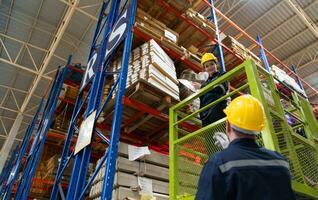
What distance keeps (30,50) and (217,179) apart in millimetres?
14213

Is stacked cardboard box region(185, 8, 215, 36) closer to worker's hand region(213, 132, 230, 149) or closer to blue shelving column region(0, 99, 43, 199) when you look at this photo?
worker's hand region(213, 132, 230, 149)

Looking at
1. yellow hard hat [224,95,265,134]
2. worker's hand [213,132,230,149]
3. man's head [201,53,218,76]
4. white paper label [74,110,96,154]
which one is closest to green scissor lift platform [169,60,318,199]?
worker's hand [213,132,230,149]

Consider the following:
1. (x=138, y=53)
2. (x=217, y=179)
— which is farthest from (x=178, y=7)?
(x=217, y=179)

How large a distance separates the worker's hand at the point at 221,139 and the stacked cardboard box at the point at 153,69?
1.56m

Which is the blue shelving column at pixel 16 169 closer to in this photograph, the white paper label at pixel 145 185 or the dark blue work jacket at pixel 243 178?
the white paper label at pixel 145 185

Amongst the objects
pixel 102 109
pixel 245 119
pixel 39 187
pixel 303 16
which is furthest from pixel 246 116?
pixel 303 16

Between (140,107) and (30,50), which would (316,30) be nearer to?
(140,107)

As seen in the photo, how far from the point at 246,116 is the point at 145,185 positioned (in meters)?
2.49

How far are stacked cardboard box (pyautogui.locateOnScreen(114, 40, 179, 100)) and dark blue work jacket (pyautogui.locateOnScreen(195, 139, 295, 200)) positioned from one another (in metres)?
2.64

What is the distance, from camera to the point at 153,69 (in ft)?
14.1

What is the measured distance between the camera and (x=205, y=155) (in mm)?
3373

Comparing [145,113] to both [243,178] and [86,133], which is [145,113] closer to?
[86,133]

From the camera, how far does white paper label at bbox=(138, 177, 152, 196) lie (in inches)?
154

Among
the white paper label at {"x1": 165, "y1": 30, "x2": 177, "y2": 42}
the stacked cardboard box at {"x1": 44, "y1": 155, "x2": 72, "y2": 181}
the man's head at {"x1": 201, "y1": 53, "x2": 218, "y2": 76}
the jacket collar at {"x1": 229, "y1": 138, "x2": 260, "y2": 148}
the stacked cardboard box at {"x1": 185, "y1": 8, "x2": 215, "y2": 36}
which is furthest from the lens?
the stacked cardboard box at {"x1": 44, "y1": 155, "x2": 72, "y2": 181}
